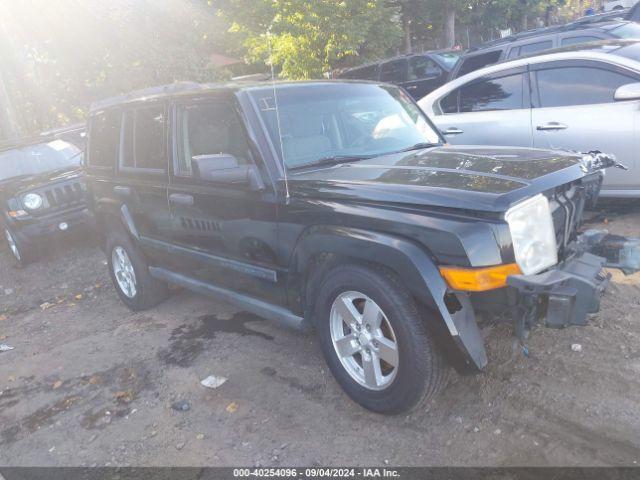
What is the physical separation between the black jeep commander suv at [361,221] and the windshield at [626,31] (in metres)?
6.44

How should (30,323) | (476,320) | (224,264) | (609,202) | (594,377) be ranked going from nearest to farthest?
(476,320), (594,377), (224,264), (30,323), (609,202)

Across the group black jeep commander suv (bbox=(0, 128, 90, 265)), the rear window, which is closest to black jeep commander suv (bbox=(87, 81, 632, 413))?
black jeep commander suv (bbox=(0, 128, 90, 265))

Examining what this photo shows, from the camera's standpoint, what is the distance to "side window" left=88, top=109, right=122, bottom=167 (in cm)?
517

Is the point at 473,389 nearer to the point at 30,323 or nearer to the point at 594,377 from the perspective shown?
the point at 594,377

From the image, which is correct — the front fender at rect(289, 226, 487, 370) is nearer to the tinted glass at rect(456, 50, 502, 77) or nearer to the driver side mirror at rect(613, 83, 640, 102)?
the driver side mirror at rect(613, 83, 640, 102)

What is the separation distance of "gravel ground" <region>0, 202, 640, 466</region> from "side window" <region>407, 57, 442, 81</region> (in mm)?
9403

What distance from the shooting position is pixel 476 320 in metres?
2.79

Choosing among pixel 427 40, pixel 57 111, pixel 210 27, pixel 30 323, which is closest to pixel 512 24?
pixel 427 40

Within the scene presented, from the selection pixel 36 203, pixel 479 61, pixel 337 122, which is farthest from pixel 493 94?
pixel 36 203

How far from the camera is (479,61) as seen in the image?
9086 millimetres

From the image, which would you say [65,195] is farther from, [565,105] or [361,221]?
[565,105]

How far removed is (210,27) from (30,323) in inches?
628

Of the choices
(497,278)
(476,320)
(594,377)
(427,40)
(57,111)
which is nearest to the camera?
(497,278)

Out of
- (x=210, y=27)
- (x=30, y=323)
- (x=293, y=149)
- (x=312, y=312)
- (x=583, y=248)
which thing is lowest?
(x=30, y=323)
